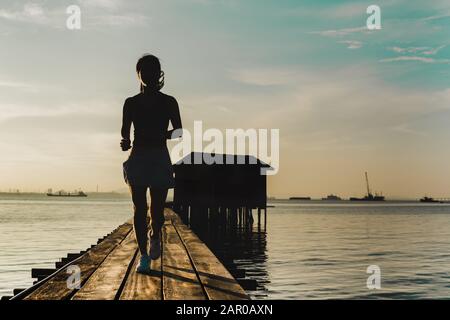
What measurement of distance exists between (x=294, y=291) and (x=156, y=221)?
14.8 m

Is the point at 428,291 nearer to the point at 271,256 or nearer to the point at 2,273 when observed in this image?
the point at 271,256

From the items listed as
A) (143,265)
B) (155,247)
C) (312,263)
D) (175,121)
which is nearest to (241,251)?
(312,263)

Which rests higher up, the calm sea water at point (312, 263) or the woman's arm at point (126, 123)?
the woman's arm at point (126, 123)

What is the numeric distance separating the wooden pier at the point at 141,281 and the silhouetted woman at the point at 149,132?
0.94 m

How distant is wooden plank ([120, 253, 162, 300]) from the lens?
5.52m

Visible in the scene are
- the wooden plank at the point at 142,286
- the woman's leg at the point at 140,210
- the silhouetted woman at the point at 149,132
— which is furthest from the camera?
the woman's leg at the point at 140,210

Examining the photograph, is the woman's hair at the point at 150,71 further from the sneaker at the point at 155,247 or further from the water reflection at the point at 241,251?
the water reflection at the point at 241,251

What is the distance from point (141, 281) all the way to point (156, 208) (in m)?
0.85

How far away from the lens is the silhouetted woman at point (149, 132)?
6.38m

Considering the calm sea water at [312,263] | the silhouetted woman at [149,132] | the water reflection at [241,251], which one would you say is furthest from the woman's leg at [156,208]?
the calm sea water at [312,263]

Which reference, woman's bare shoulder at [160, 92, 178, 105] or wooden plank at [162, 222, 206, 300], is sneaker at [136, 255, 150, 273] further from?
woman's bare shoulder at [160, 92, 178, 105]

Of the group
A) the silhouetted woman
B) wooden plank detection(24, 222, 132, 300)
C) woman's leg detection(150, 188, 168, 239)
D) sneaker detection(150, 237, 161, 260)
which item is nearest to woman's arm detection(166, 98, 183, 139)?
the silhouetted woman

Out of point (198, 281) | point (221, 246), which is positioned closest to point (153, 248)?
point (198, 281)

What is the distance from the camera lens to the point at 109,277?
6.76m
